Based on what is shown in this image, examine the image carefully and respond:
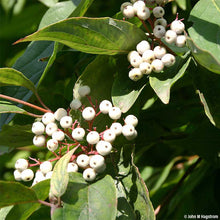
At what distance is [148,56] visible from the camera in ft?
3.08

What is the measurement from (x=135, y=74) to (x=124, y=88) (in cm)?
7

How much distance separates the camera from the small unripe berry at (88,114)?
100cm

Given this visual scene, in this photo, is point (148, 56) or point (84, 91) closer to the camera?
point (148, 56)

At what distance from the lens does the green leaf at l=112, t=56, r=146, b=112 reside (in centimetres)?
99

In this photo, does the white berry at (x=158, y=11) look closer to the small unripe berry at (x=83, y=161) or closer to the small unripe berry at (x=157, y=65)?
the small unripe berry at (x=157, y=65)

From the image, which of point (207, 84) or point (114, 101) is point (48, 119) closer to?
point (114, 101)

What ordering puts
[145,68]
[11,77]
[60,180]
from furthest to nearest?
[11,77] → [145,68] → [60,180]

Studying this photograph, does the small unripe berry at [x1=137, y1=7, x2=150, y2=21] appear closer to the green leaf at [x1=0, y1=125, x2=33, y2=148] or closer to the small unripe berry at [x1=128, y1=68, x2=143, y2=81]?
the small unripe berry at [x1=128, y1=68, x2=143, y2=81]

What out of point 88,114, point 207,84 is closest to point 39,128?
point 88,114

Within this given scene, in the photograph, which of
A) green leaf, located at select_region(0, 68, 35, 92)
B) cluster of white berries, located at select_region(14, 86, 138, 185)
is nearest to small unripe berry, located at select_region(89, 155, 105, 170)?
cluster of white berries, located at select_region(14, 86, 138, 185)

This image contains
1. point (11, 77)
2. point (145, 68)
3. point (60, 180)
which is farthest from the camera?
point (11, 77)

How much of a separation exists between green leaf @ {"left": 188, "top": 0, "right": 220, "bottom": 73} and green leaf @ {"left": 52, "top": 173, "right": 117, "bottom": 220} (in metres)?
0.36

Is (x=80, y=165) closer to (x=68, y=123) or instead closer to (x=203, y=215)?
(x=68, y=123)

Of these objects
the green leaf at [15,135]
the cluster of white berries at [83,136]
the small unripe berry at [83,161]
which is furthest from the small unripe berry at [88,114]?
the green leaf at [15,135]
